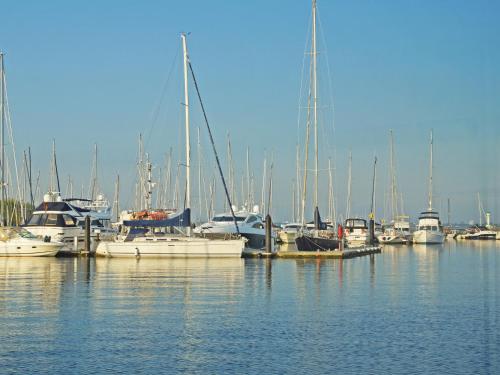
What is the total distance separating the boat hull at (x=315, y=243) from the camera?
206ft

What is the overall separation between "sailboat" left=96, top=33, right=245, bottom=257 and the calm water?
7.85 metres

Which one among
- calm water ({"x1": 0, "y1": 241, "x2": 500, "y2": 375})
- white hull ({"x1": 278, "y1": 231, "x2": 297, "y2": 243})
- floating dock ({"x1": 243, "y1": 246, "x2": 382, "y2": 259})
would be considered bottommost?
calm water ({"x1": 0, "y1": 241, "x2": 500, "y2": 375})

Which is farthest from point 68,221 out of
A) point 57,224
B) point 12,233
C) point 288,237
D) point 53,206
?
point 288,237

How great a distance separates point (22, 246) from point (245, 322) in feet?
118

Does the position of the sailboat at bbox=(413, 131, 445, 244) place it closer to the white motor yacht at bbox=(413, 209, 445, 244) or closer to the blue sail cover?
the white motor yacht at bbox=(413, 209, 445, 244)

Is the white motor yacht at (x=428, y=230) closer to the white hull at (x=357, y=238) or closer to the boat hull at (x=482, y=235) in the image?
the white hull at (x=357, y=238)

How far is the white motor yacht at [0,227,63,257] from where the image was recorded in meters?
61.2

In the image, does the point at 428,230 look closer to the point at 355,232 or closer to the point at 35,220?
the point at 355,232

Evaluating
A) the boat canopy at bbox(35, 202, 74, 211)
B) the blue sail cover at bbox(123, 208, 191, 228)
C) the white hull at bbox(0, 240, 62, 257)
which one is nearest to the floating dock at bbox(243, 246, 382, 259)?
the blue sail cover at bbox(123, 208, 191, 228)

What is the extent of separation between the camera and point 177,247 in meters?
57.5

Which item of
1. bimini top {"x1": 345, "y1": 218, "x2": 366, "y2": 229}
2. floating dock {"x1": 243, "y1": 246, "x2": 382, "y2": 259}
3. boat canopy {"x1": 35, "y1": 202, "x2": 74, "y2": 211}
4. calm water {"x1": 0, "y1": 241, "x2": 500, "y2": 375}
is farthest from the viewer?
bimini top {"x1": 345, "y1": 218, "x2": 366, "y2": 229}

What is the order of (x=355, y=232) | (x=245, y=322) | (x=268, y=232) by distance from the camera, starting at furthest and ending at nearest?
(x=355, y=232) → (x=268, y=232) → (x=245, y=322)

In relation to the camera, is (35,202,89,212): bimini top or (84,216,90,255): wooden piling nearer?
(84,216,90,255): wooden piling

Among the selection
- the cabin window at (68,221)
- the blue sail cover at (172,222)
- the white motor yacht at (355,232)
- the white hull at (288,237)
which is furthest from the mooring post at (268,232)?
the white hull at (288,237)
